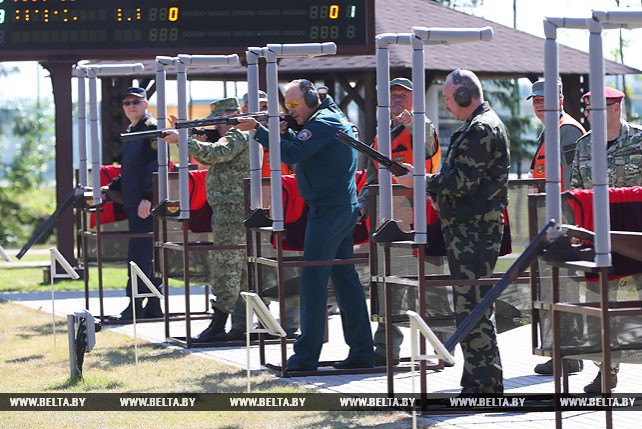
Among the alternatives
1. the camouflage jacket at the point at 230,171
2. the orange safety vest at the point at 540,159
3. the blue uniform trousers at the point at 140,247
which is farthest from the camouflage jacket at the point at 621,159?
the blue uniform trousers at the point at 140,247

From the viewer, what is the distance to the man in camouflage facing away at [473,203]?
8.85m

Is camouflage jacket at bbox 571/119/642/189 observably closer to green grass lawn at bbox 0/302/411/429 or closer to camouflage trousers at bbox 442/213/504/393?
camouflage trousers at bbox 442/213/504/393

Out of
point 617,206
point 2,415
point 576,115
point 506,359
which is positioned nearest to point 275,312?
point 506,359

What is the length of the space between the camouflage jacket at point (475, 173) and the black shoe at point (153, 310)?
20.8 ft

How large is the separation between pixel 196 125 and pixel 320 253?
1.22 metres

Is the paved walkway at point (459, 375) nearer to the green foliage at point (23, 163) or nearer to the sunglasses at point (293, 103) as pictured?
the sunglasses at point (293, 103)

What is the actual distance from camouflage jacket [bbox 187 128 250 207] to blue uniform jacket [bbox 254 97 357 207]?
181 cm

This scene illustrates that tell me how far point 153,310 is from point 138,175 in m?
1.41

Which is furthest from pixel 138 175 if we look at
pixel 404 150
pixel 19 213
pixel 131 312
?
pixel 19 213

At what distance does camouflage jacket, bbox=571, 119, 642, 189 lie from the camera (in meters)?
9.94

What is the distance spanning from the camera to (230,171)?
12.6 metres

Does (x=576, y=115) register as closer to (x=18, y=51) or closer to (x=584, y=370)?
(x=18, y=51)

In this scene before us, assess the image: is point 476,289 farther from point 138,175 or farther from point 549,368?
point 138,175

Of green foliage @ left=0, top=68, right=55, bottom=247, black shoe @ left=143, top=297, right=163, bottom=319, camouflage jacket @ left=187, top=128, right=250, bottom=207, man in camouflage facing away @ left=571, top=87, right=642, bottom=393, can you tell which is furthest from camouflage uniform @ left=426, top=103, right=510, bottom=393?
green foliage @ left=0, top=68, right=55, bottom=247
